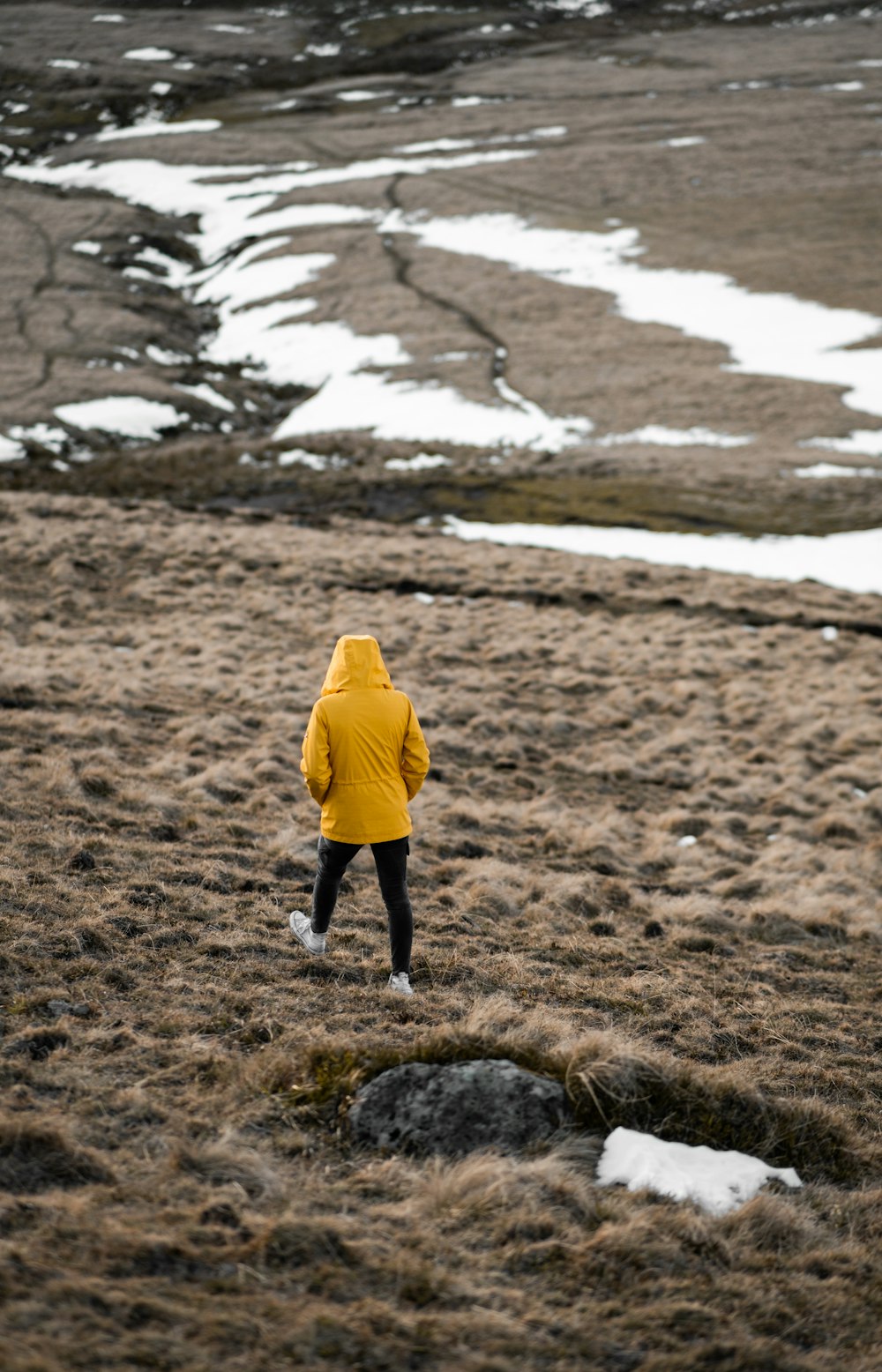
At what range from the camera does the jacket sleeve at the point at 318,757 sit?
6.73 meters

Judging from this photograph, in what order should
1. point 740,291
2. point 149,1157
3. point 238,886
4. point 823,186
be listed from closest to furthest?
point 149,1157 < point 238,886 < point 740,291 < point 823,186

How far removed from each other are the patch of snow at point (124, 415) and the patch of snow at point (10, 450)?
3.80m

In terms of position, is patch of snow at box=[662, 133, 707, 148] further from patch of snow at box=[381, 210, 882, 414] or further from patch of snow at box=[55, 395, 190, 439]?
patch of snow at box=[55, 395, 190, 439]

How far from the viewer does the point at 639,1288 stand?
4270 mm

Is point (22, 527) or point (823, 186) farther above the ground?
point (823, 186)

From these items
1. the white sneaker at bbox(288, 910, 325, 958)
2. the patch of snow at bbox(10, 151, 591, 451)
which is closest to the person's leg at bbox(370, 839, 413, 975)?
the white sneaker at bbox(288, 910, 325, 958)

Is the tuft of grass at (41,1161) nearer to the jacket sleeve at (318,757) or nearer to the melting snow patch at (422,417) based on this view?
the jacket sleeve at (318,757)

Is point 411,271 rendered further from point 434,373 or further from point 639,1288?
point 639,1288

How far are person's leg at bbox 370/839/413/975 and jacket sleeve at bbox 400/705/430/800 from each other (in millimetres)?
419

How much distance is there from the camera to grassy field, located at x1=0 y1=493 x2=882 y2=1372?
3967 mm

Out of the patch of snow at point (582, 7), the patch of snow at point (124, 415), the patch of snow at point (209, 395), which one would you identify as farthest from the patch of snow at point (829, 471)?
the patch of snow at point (582, 7)

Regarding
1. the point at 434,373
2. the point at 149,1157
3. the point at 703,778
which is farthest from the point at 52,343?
the point at 149,1157

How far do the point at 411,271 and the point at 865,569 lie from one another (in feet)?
170

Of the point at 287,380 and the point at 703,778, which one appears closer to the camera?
the point at 703,778
